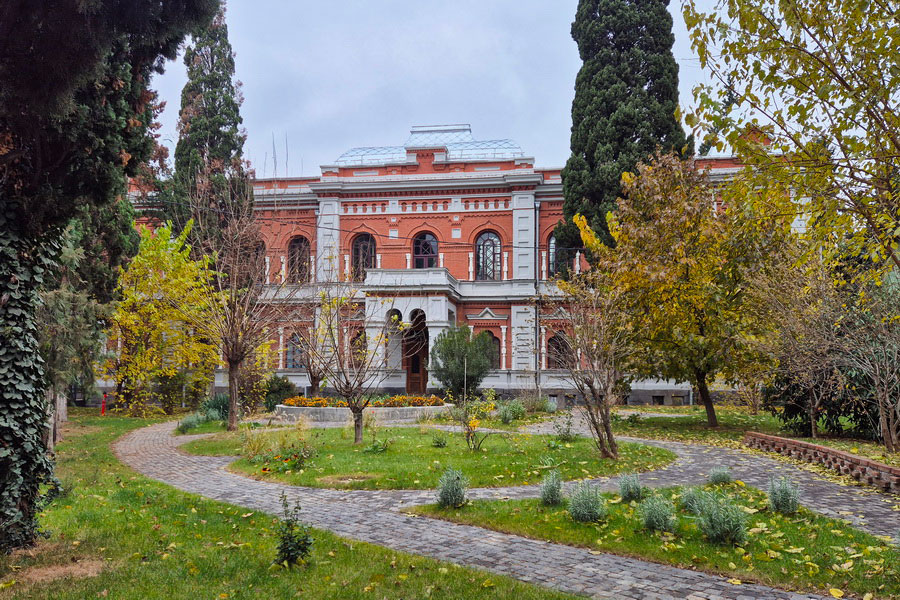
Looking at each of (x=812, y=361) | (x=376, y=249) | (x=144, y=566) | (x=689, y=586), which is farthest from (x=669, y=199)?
(x=376, y=249)

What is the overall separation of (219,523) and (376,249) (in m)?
25.5

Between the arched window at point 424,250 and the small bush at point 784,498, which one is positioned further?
A: the arched window at point 424,250

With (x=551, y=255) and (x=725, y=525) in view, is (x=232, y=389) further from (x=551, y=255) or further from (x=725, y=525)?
(x=551, y=255)

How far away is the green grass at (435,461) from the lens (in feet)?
31.4

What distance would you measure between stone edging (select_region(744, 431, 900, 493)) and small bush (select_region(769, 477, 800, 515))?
224 centimetres

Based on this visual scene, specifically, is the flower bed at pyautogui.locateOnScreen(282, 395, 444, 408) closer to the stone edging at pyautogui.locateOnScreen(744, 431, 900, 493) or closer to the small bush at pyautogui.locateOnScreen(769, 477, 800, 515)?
the stone edging at pyautogui.locateOnScreen(744, 431, 900, 493)

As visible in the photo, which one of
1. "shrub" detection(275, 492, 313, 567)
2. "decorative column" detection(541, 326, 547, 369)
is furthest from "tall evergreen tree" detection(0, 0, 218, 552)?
"decorative column" detection(541, 326, 547, 369)

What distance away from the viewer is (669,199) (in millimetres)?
15930

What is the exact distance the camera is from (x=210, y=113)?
27.4 meters

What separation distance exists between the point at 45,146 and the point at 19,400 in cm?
232

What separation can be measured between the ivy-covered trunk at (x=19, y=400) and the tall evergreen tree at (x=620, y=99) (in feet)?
70.3

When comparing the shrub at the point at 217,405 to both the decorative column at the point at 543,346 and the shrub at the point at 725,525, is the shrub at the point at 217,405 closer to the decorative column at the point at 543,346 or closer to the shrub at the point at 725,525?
the decorative column at the point at 543,346

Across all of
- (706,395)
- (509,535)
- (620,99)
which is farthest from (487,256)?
(509,535)

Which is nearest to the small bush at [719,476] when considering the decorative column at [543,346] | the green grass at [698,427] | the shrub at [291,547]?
the green grass at [698,427]
